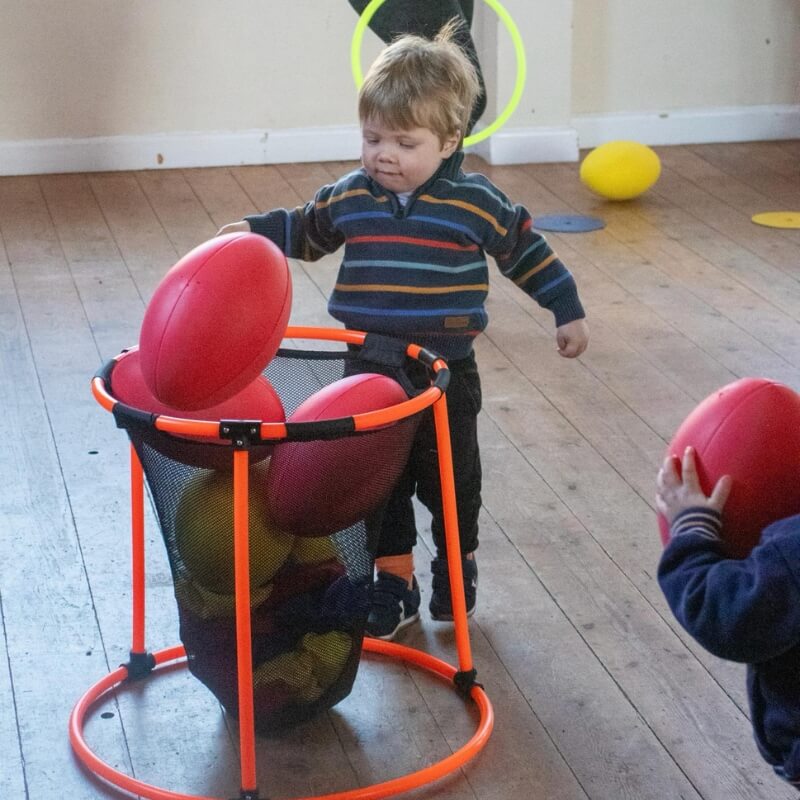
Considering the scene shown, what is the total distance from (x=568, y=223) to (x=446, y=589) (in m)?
2.29

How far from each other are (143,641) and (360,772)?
1.24 feet

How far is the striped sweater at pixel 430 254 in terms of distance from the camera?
1.86m

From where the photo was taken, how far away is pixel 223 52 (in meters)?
4.70

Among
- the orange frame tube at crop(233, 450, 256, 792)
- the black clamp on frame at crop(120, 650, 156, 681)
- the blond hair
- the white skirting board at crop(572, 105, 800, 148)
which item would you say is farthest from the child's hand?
the white skirting board at crop(572, 105, 800, 148)

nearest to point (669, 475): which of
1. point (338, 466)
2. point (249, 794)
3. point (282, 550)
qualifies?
point (338, 466)

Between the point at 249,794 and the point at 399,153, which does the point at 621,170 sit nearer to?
the point at 399,153

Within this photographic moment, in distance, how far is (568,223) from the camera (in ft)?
13.5

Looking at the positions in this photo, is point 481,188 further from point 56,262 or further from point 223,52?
point 223,52

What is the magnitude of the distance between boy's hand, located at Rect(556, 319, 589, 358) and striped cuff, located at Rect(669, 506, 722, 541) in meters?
0.74

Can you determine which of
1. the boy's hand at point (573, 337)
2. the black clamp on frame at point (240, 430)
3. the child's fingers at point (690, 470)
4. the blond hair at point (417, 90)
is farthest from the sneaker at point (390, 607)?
the child's fingers at point (690, 470)

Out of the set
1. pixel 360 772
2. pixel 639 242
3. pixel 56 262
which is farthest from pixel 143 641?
pixel 639 242

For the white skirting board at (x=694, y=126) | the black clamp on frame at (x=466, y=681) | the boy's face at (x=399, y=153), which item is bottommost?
the white skirting board at (x=694, y=126)

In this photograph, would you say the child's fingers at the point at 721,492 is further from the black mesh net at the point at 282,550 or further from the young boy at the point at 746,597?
the black mesh net at the point at 282,550

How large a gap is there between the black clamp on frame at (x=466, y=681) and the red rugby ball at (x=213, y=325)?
0.53 m
